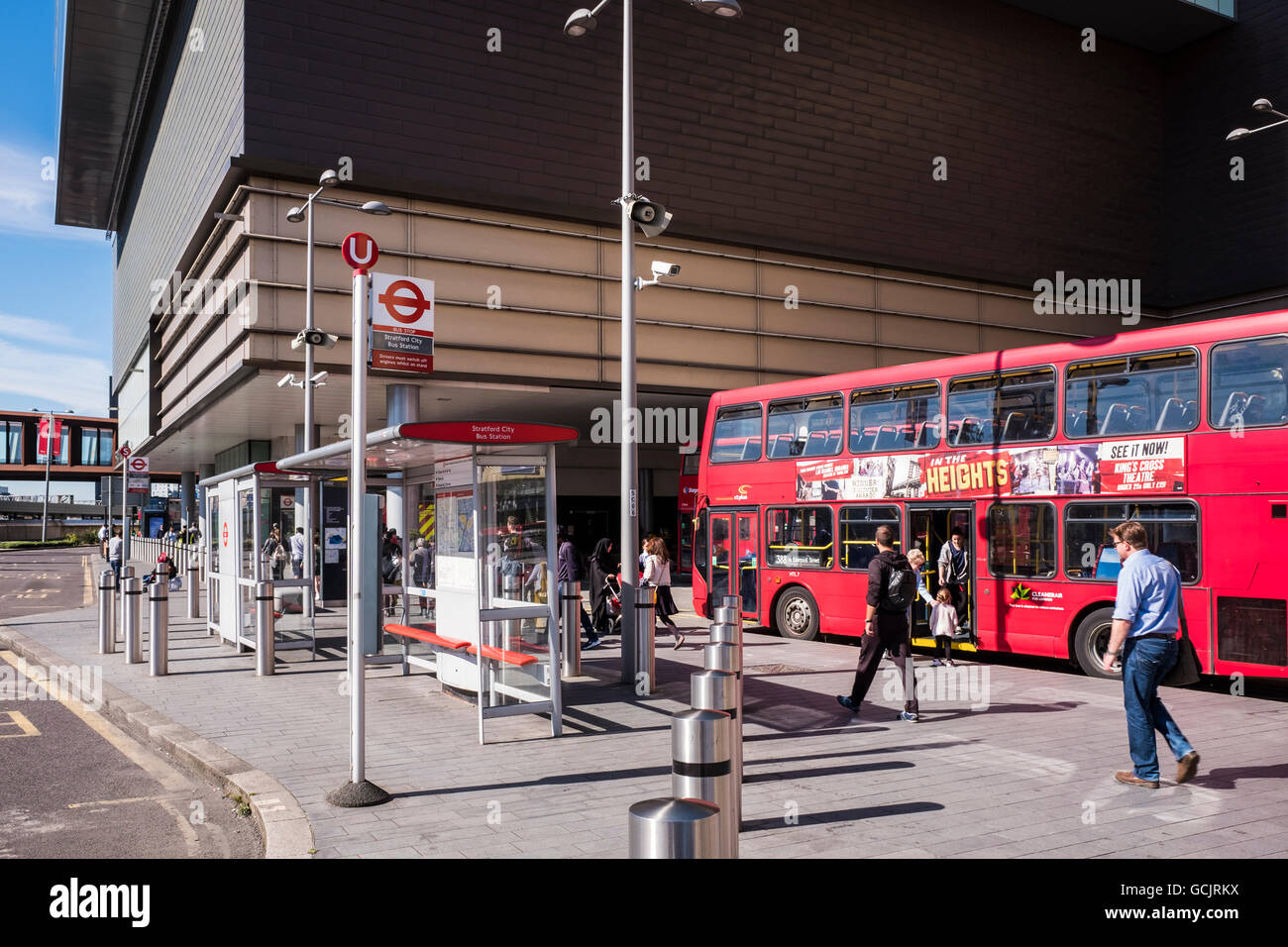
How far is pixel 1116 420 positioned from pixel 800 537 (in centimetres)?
524

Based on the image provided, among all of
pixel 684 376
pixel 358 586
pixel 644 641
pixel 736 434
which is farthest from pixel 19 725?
pixel 684 376

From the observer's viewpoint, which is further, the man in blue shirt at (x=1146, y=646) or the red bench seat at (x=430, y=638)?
the red bench seat at (x=430, y=638)

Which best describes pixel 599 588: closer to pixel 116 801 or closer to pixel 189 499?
pixel 116 801

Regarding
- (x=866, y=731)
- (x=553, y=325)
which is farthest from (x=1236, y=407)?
(x=553, y=325)

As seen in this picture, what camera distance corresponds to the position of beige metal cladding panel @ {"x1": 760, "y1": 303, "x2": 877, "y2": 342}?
1057 inches

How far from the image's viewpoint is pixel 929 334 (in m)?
29.0

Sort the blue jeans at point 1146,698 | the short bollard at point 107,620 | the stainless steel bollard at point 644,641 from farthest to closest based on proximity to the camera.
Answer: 1. the short bollard at point 107,620
2. the stainless steel bollard at point 644,641
3. the blue jeans at point 1146,698

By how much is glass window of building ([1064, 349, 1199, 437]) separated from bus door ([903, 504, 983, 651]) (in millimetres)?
1830

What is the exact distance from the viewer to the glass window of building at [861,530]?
46.5 feet

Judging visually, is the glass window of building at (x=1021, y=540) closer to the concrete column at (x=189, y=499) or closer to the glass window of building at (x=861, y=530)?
the glass window of building at (x=861, y=530)

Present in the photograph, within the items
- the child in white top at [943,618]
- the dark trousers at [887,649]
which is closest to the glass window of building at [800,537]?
the child in white top at [943,618]

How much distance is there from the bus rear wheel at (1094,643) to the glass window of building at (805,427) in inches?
172
